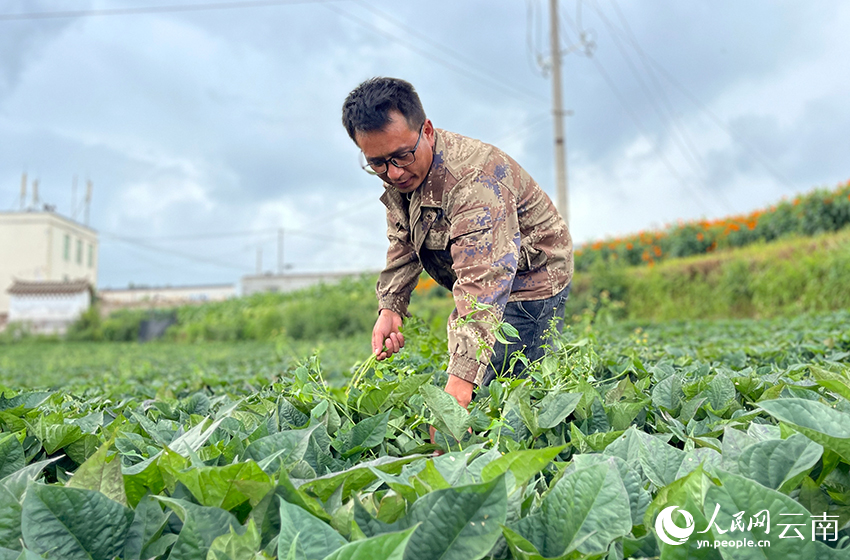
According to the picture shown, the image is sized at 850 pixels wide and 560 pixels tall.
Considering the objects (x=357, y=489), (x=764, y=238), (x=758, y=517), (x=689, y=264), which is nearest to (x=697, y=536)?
(x=758, y=517)

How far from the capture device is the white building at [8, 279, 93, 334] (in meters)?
27.0

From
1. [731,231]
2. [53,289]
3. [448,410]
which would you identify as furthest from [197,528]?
[53,289]

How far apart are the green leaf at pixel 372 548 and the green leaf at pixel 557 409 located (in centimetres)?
77

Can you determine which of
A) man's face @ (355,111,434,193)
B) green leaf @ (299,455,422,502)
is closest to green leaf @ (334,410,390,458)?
green leaf @ (299,455,422,502)

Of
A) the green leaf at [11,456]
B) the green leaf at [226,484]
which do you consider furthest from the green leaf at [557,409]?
the green leaf at [11,456]

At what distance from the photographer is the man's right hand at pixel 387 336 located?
2496mm

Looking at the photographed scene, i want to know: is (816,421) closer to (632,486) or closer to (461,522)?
(632,486)

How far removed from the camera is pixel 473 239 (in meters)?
2.12

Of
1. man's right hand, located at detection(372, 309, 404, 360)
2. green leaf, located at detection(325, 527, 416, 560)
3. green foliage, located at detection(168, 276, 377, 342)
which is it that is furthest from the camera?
green foliage, located at detection(168, 276, 377, 342)

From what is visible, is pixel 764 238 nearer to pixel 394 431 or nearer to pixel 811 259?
pixel 811 259

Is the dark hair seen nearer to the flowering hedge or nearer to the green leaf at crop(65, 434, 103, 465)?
the green leaf at crop(65, 434, 103, 465)

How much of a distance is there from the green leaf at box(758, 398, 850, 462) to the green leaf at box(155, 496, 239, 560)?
0.97 meters

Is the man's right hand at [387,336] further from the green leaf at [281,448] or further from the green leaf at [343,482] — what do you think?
the green leaf at [343,482]

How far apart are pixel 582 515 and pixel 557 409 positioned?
0.56 m
